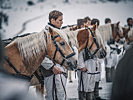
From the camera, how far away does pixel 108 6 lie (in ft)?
32.1

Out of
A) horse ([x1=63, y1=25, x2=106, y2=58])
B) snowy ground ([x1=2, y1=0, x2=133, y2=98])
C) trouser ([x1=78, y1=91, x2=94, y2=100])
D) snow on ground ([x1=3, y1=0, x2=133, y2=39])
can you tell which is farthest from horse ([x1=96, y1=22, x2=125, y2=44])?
snow on ground ([x1=3, y1=0, x2=133, y2=39])

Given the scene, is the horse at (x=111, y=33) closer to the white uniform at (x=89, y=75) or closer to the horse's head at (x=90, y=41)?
the horse's head at (x=90, y=41)

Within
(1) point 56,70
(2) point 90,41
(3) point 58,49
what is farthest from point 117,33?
(3) point 58,49

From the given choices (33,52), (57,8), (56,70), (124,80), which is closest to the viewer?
(124,80)

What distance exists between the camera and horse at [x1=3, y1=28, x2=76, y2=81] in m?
2.07

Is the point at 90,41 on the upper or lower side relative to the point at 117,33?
lower

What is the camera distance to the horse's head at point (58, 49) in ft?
7.50

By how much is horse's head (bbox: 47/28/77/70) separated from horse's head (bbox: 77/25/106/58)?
1100 millimetres

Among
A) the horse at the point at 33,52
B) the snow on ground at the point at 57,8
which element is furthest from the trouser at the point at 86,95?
the snow on ground at the point at 57,8

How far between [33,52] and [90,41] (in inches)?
58.8

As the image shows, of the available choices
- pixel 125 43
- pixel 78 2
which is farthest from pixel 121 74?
pixel 78 2

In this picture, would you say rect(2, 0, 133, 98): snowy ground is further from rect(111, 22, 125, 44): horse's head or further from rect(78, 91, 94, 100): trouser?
rect(78, 91, 94, 100): trouser

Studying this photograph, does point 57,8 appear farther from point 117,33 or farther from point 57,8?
point 117,33

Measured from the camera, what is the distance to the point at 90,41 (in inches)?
137
